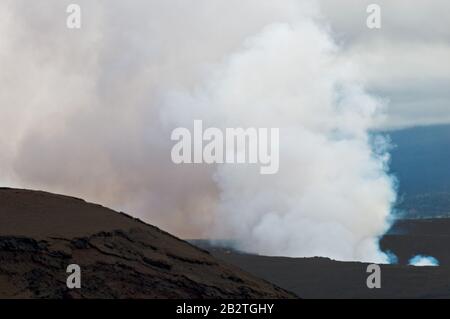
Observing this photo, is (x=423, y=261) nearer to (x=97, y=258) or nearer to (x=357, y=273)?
(x=357, y=273)

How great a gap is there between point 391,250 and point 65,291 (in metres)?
62.7

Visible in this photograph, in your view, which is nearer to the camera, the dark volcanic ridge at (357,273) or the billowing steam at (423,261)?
the dark volcanic ridge at (357,273)

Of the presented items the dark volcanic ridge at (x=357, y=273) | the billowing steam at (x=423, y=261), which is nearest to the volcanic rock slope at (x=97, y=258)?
the dark volcanic ridge at (x=357, y=273)

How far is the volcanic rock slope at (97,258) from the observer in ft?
151

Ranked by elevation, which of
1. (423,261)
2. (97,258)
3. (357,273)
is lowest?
(97,258)

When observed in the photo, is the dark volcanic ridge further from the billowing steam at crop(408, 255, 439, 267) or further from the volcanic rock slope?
the volcanic rock slope

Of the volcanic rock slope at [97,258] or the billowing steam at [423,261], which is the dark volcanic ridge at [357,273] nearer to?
the billowing steam at [423,261]

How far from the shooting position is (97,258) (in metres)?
47.6

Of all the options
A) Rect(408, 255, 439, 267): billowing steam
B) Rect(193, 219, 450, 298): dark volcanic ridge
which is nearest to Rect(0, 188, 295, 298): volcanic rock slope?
Rect(193, 219, 450, 298): dark volcanic ridge

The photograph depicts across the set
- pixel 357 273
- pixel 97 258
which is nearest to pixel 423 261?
pixel 357 273

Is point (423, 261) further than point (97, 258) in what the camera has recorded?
Yes

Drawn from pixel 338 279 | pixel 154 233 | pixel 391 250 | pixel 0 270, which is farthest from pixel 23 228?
pixel 391 250
